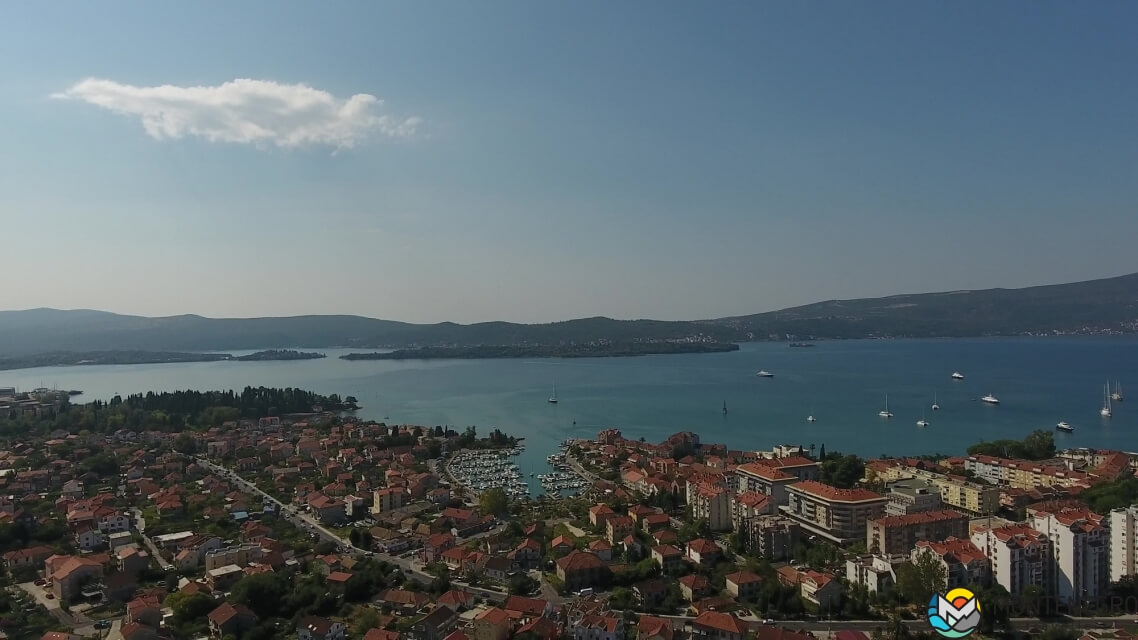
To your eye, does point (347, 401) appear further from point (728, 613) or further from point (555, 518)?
point (728, 613)

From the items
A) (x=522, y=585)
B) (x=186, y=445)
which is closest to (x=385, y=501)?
(x=522, y=585)

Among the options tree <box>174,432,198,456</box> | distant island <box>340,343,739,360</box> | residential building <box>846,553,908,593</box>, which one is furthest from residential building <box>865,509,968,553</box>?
distant island <box>340,343,739,360</box>

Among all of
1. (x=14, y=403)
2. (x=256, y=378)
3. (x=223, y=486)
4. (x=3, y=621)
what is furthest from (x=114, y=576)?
(x=256, y=378)

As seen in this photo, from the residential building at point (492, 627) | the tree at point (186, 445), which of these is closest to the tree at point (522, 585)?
the residential building at point (492, 627)

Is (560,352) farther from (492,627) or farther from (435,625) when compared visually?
(492,627)

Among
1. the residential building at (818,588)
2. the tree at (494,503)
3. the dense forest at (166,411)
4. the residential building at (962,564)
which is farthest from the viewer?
the dense forest at (166,411)

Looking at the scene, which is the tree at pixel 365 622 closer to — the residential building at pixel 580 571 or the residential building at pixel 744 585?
the residential building at pixel 580 571

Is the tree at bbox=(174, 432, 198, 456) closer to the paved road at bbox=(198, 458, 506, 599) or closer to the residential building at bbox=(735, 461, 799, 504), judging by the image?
the paved road at bbox=(198, 458, 506, 599)
